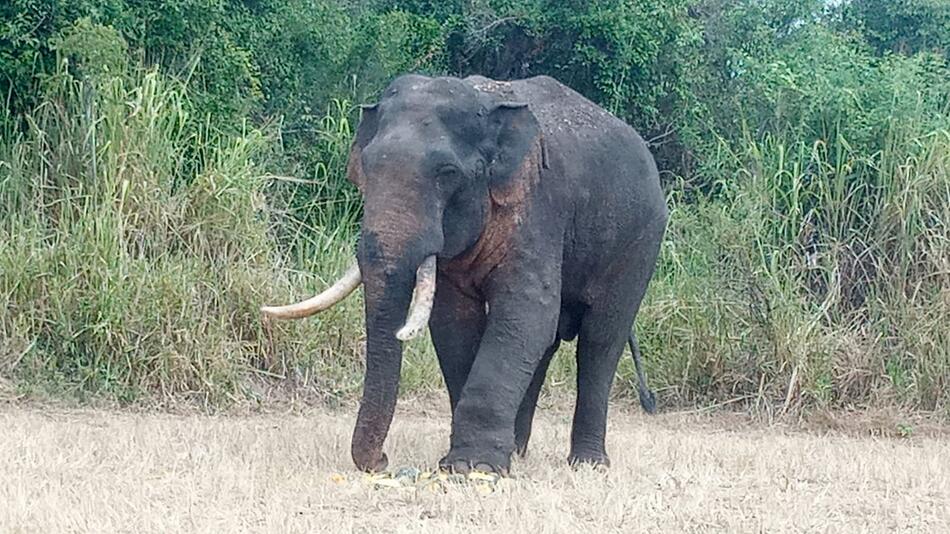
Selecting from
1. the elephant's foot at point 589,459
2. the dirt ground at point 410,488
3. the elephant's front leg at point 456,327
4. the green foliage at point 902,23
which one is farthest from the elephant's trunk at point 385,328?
the green foliage at point 902,23

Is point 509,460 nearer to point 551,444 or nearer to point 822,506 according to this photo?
point 822,506

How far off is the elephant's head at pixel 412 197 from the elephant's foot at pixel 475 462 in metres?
0.32

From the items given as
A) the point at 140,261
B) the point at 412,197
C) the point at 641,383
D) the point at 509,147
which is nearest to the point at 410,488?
the point at 412,197

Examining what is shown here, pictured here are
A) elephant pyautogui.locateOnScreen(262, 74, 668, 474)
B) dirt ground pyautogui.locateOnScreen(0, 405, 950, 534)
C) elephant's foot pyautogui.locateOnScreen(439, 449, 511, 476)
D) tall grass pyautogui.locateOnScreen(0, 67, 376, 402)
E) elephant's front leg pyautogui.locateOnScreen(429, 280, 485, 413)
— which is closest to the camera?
dirt ground pyautogui.locateOnScreen(0, 405, 950, 534)

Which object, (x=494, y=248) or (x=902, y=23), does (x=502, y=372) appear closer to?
(x=494, y=248)

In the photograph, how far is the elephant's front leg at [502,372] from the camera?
7.08m

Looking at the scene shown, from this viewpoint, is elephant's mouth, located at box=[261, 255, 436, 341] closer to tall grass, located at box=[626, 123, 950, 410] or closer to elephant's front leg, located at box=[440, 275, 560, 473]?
elephant's front leg, located at box=[440, 275, 560, 473]

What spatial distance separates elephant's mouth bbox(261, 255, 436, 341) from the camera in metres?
6.71

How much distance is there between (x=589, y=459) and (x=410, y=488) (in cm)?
181

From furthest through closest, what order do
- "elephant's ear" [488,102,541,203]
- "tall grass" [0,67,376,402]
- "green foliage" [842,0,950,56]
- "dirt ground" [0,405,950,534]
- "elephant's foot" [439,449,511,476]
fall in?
"green foliage" [842,0,950,56] → "tall grass" [0,67,376,402] → "elephant's ear" [488,102,541,203] → "elephant's foot" [439,449,511,476] → "dirt ground" [0,405,950,534]

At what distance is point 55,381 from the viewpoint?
10406 millimetres

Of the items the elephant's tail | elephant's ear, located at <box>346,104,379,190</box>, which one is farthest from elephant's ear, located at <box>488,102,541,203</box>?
the elephant's tail

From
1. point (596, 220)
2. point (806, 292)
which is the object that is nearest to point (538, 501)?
point (596, 220)

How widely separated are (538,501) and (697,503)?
0.73 meters
